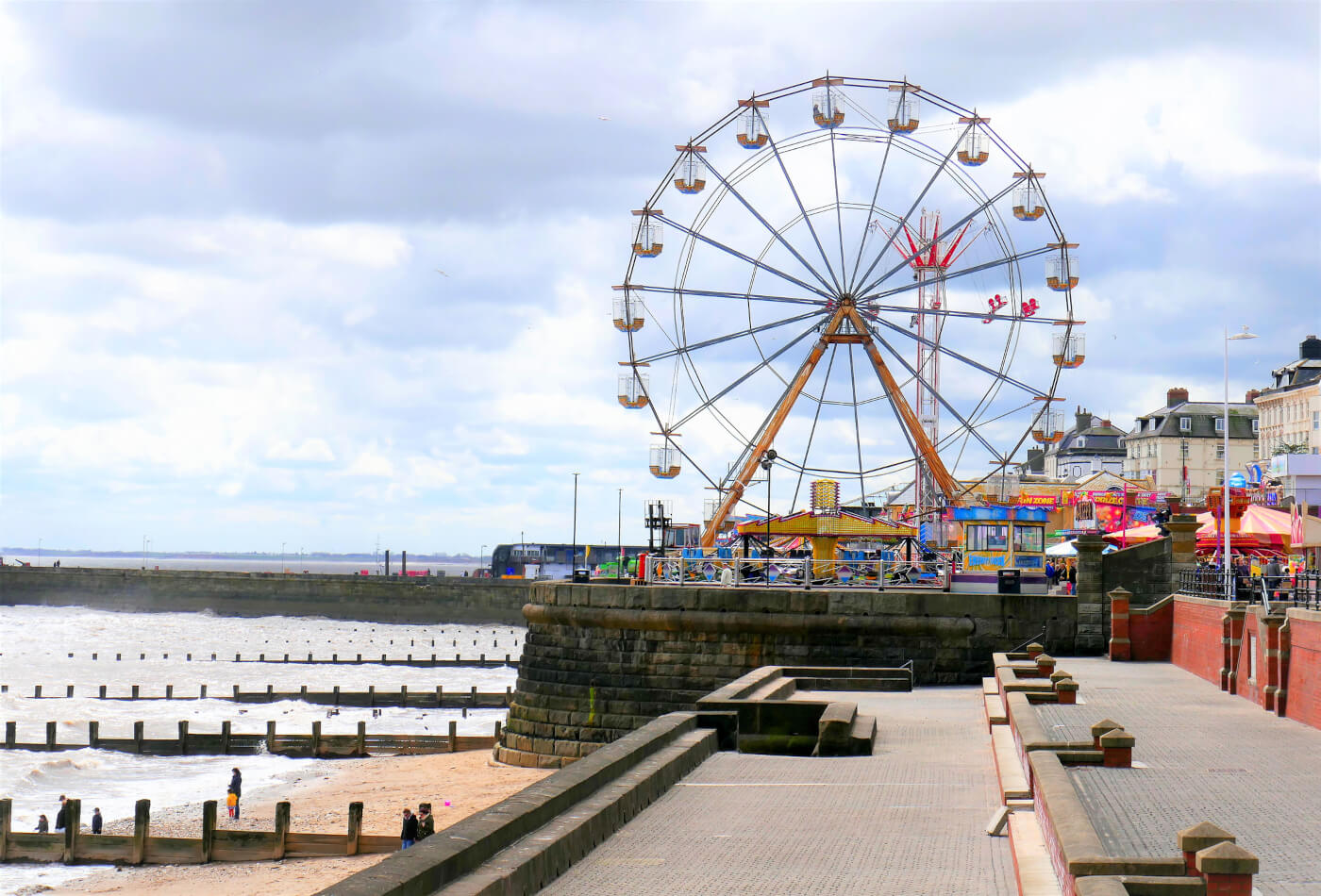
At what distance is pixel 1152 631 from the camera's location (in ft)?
104

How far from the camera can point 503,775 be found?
3422cm

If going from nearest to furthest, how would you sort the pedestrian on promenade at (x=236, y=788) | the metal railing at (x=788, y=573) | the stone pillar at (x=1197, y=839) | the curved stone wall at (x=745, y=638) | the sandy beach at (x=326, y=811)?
the stone pillar at (x=1197, y=839) < the sandy beach at (x=326, y=811) < the curved stone wall at (x=745, y=638) < the metal railing at (x=788, y=573) < the pedestrian on promenade at (x=236, y=788)

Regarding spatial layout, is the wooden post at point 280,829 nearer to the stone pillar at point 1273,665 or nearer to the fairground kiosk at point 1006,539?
the fairground kiosk at point 1006,539

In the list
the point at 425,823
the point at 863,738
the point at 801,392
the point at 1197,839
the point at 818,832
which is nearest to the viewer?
the point at 1197,839

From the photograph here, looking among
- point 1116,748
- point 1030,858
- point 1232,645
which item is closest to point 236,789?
point 1232,645

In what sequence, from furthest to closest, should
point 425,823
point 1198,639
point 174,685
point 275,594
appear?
point 275,594 → point 174,685 → point 1198,639 → point 425,823

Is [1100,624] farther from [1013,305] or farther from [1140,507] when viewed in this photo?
[1140,507]

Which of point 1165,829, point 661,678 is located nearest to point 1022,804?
point 1165,829

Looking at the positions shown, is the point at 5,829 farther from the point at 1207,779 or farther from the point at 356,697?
the point at 356,697

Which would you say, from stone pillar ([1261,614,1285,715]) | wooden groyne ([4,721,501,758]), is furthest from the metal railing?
wooden groyne ([4,721,501,758])

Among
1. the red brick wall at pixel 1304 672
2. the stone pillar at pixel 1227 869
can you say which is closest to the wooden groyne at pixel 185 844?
the red brick wall at pixel 1304 672

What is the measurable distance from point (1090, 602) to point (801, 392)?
13044 millimetres

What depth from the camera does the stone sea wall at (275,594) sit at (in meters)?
126

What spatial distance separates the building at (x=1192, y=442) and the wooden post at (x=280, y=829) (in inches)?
3749
